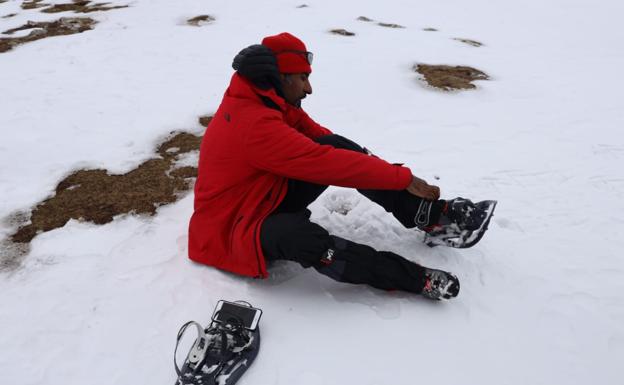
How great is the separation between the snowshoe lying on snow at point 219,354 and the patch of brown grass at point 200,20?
9.92 m

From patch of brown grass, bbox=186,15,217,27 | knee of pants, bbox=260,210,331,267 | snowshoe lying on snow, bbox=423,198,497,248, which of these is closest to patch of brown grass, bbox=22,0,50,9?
patch of brown grass, bbox=186,15,217,27

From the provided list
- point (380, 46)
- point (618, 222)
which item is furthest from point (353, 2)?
point (618, 222)

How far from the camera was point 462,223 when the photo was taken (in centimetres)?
331

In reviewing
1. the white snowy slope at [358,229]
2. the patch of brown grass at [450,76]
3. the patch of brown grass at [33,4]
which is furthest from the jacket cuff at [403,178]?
the patch of brown grass at [33,4]

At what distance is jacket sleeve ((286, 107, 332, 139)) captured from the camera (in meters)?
3.56

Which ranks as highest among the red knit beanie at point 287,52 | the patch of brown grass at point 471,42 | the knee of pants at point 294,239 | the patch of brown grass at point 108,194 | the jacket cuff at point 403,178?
the red knit beanie at point 287,52

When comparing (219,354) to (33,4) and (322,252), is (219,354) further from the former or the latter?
(33,4)

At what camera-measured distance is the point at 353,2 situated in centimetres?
1365

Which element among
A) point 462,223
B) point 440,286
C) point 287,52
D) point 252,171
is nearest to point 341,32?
point 287,52

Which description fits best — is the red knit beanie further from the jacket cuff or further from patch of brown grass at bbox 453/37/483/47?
patch of brown grass at bbox 453/37/483/47

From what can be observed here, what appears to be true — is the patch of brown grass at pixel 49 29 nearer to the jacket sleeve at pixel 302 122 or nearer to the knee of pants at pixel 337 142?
the jacket sleeve at pixel 302 122

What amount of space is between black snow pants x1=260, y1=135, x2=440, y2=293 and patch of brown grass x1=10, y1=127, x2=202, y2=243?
5.75ft

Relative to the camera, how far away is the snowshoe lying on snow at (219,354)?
244 centimetres

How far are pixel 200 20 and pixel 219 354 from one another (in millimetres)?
10575
